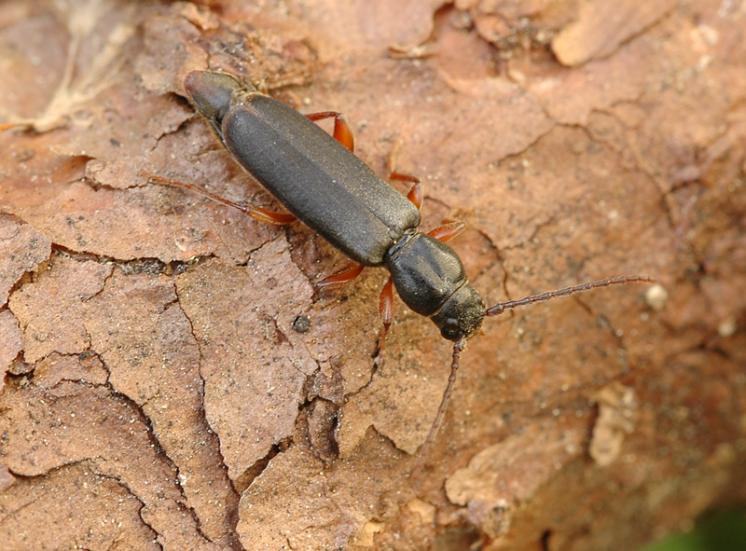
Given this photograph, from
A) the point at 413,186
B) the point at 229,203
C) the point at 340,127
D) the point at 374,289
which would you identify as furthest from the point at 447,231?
the point at 229,203

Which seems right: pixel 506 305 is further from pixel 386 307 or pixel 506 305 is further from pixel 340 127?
pixel 340 127

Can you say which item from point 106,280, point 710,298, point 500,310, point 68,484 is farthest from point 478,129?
point 68,484

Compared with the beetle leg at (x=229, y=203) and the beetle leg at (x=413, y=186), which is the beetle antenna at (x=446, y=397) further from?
the beetle leg at (x=229, y=203)

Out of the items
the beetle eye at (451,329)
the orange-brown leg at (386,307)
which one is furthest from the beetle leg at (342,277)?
the beetle eye at (451,329)

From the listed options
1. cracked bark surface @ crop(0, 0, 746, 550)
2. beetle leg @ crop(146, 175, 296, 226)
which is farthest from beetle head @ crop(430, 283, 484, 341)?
beetle leg @ crop(146, 175, 296, 226)

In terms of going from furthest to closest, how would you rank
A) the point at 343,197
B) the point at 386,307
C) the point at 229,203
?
1. the point at 343,197
2. the point at 386,307
3. the point at 229,203

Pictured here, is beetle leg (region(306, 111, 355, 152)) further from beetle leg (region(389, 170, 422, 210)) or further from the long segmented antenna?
the long segmented antenna
